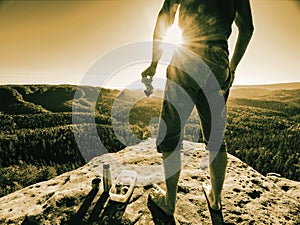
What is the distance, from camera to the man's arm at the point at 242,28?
223cm

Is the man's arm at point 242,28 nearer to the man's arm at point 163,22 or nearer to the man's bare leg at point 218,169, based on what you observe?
the man's arm at point 163,22

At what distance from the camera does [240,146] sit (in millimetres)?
7957

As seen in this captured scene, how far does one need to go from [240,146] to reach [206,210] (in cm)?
579

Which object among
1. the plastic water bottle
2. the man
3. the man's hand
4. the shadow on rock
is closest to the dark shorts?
the man

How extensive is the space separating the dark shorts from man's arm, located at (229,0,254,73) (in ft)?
1.14

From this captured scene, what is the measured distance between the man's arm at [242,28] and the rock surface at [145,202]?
182 cm

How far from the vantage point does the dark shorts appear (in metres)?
2.15

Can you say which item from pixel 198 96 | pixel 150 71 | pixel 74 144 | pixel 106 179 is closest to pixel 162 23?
pixel 150 71

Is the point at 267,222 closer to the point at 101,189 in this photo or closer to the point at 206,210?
the point at 206,210

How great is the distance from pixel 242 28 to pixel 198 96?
0.89 m

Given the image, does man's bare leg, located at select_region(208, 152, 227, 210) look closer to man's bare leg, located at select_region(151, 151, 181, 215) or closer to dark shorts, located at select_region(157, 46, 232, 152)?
dark shorts, located at select_region(157, 46, 232, 152)

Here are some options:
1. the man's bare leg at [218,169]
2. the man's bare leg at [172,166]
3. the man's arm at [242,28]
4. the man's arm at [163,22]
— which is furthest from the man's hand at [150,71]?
the man's bare leg at [218,169]

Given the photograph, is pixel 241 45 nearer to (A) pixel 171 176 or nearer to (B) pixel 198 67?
(B) pixel 198 67

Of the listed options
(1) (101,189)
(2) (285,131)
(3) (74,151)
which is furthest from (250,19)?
(2) (285,131)
